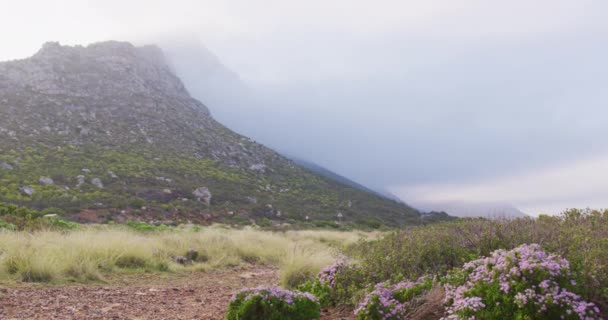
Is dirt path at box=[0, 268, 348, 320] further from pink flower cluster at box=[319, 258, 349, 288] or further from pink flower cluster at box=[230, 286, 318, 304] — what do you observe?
pink flower cluster at box=[230, 286, 318, 304]

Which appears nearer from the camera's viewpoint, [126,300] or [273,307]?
[273,307]

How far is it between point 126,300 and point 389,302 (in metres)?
3.99

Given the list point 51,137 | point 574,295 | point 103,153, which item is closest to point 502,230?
point 574,295

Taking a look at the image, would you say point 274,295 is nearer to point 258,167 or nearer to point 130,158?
point 130,158

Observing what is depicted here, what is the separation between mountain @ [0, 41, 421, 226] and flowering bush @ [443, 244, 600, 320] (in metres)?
22.6

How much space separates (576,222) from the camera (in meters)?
6.47

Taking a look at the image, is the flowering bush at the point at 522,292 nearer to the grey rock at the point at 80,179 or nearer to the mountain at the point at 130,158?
the mountain at the point at 130,158

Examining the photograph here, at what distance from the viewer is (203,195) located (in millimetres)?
34188

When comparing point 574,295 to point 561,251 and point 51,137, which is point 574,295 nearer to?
point 561,251

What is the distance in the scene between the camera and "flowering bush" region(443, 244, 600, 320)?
363cm

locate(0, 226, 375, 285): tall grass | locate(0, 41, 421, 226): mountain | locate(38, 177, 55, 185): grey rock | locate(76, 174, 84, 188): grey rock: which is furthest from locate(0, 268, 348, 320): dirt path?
locate(76, 174, 84, 188): grey rock

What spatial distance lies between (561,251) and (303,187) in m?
45.5

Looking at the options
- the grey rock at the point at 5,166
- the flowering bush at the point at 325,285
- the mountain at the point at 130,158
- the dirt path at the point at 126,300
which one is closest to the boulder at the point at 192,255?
the dirt path at the point at 126,300

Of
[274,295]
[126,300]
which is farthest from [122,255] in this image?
[274,295]
